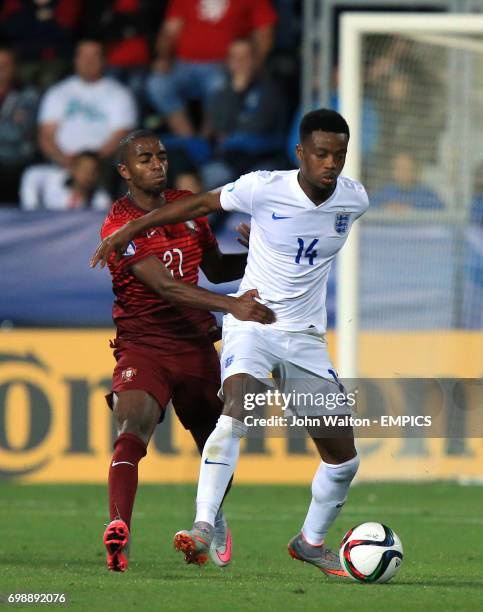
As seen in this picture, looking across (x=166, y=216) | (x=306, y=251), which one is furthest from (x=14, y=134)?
(x=306, y=251)

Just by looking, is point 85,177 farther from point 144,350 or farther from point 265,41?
point 144,350

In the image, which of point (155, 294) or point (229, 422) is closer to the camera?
point (229, 422)

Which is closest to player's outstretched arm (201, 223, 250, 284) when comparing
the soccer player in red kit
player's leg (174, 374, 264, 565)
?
the soccer player in red kit

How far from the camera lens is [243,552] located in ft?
28.8

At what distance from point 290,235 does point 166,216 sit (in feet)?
2.00

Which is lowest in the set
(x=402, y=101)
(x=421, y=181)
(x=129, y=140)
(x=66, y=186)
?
(x=129, y=140)

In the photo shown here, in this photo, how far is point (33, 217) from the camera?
13820mm

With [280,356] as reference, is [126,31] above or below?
above

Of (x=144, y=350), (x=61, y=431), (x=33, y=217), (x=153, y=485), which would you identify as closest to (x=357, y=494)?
(x=153, y=485)

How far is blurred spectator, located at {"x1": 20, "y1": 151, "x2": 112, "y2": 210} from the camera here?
596 inches

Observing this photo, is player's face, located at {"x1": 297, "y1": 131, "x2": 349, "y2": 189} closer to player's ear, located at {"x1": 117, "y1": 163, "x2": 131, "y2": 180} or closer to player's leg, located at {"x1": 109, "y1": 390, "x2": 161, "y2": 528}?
player's ear, located at {"x1": 117, "y1": 163, "x2": 131, "y2": 180}

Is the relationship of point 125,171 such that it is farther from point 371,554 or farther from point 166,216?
point 371,554

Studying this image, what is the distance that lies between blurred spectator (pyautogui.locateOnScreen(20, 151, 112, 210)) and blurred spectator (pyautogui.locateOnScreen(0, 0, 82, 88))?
1606 millimetres

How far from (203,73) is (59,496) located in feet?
19.0
